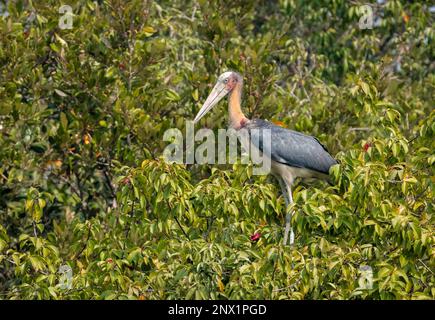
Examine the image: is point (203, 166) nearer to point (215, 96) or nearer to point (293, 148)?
point (215, 96)

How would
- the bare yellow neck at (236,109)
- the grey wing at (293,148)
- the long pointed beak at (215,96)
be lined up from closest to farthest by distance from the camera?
the grey wing at (293,148), the bare yellow neck at (236,109), the long pointed beak at (215,96)

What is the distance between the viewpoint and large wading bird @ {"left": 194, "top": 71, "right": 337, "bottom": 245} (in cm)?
1015

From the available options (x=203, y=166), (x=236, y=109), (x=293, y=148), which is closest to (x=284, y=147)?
(x=293, y=148)

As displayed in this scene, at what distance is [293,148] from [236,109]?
81 centimetres

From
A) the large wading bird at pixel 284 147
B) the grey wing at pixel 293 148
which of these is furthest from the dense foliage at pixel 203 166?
the grey wing at pixel 293 148

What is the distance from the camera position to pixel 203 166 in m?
10.7

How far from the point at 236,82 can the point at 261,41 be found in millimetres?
977

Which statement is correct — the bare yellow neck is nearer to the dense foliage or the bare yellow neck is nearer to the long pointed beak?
the long pointed beak

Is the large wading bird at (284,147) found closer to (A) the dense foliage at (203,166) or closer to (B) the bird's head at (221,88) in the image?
(B) the bird's head at (221,88)

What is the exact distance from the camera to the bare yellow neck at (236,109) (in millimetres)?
10578

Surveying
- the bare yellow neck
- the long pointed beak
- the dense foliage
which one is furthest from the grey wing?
the long pointed beak
